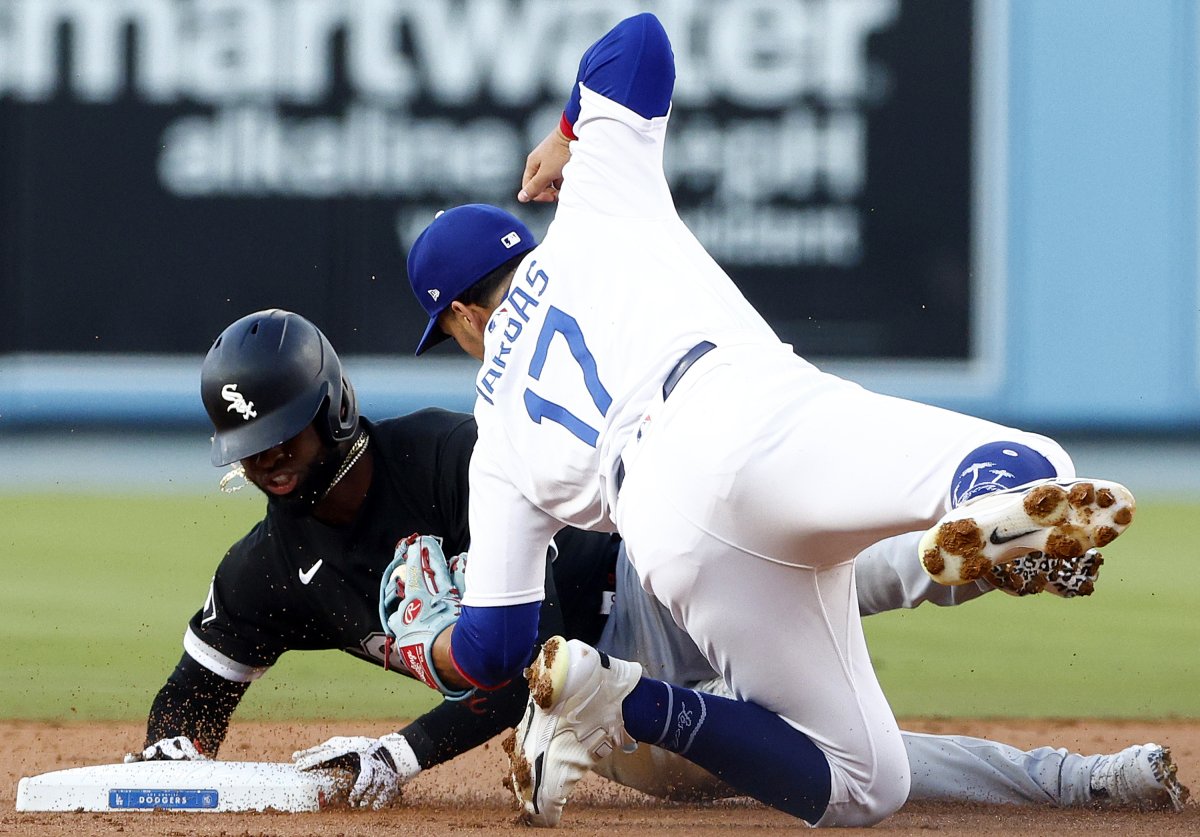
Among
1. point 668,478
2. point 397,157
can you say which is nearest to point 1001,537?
point 668,478

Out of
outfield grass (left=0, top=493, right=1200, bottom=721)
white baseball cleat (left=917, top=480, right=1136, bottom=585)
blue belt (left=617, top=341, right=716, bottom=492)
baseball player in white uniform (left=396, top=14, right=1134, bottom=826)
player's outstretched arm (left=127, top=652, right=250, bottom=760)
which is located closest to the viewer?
white baseball cleat (left=917, top=480, right=1136, bottom=585)

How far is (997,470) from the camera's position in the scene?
206 cm

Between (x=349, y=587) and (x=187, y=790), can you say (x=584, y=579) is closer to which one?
(x=349, y=587)

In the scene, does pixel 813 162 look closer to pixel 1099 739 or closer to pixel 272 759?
pixel 1099 739

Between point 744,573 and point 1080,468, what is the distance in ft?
18.2

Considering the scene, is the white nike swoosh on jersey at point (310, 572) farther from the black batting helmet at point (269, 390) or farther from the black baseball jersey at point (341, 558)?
the black batting helmet at point (269, 390)

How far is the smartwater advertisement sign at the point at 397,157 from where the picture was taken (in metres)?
7.87

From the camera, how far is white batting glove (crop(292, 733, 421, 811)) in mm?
3049

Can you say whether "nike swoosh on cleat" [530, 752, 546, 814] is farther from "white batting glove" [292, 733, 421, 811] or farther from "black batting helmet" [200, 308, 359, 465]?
"black batting helmet" [200, 308, 359, 465]

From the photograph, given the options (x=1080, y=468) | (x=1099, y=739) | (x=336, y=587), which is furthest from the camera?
(x=1080, y=468)

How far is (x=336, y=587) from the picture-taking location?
3.19 metres

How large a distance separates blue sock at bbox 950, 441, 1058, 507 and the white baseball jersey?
0.49m

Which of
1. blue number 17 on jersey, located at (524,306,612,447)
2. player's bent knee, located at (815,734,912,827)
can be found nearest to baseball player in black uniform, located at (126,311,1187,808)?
player's bent knee, located at (815,734,912,827)

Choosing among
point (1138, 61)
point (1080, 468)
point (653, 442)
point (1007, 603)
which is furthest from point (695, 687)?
point (1138, 61)
